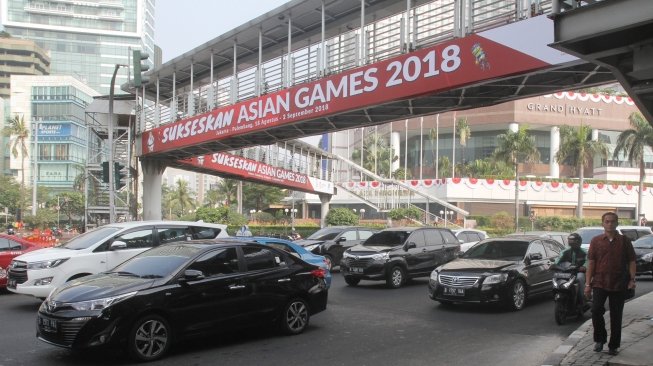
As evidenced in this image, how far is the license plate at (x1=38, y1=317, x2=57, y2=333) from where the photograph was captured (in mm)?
6519

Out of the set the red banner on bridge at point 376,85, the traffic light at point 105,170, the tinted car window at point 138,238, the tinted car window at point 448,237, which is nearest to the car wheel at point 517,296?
the red banner on bridge at point 376,85

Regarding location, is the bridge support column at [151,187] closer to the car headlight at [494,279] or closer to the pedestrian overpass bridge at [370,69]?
the pedestrian overpass bridge at [370,69]

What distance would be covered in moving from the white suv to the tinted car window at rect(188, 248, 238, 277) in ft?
14.2

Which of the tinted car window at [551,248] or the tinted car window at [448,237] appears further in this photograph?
the tinted car window at [448,237]

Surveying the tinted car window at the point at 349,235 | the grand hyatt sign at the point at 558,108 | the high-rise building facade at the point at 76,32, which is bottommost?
the tinted car window at the point at 349,235

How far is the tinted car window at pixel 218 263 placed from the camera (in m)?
7.52

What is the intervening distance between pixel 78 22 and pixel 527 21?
519ft

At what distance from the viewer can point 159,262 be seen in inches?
298

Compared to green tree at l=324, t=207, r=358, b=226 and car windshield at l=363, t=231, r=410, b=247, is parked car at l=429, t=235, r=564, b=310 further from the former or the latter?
green tree at l=324, t=207, r=358, b=226

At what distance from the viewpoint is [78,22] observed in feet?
Result: 484

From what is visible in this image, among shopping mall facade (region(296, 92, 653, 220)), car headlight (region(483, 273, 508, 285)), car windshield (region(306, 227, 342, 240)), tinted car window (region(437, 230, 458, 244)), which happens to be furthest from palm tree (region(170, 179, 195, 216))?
car headlight (region(483, 273, 508, 285))

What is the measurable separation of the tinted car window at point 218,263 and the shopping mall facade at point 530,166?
39973 mm

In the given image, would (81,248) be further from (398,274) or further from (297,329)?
(398,274)

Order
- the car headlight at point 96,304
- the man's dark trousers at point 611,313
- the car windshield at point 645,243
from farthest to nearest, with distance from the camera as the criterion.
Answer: the car windshield at point 645,243
the man's dark trousers at point 611,313
the car headlight at point 96,304
